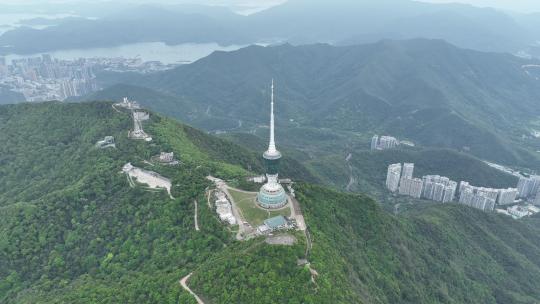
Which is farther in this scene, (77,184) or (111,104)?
(111,104)

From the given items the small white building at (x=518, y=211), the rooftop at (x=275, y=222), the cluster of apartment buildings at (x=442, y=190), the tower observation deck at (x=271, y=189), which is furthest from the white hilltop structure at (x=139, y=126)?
the small white building at (x=518, y=211)

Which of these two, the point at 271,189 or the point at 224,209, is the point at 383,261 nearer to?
the point at 271,189

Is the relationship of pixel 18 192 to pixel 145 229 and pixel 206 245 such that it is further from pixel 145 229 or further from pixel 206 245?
pixel 206 245

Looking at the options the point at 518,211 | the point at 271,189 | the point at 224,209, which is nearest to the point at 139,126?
the point at 224,209

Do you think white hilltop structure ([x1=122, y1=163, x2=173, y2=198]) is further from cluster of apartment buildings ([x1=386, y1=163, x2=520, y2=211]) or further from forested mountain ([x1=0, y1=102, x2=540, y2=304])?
cluster of apartment buildings ([x1=386, y1=163, x2=520, y2=211])

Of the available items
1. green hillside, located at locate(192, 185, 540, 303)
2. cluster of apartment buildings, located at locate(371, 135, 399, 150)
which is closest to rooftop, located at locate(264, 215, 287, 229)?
green hillside, located at locate(192, 185, 540, 303)

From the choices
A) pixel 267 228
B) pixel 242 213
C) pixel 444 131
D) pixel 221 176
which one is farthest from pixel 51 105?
pixel 444 131
